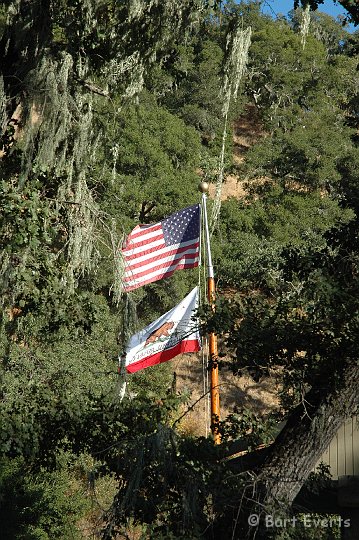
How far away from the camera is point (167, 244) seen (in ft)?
35.8

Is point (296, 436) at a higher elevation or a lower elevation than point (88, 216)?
lower

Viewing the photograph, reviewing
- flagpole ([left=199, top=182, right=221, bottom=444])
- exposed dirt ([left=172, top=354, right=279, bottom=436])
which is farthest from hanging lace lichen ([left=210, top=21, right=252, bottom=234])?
exposed dirt ([left=172, top=354, right=279, bottom=436])

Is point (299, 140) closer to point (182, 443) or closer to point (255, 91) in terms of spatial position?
point (255, 91)

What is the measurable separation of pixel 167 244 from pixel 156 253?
0.63ft

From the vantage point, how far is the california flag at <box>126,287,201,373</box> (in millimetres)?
10609

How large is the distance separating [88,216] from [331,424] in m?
2.55

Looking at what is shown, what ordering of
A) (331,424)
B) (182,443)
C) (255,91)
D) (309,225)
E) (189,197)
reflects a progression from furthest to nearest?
(255,91) → (309,225) → (189,197) → (182,443) → (331,424)

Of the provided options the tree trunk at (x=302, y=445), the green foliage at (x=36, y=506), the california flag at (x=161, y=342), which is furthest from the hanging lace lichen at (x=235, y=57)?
the green foliage at (x=36, y=506)

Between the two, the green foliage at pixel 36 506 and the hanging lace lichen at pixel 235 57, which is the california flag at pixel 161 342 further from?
the hanging lace lichen at pixel 235 57

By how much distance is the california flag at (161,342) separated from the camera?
1061cm

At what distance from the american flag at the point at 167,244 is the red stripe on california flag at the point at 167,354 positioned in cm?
88

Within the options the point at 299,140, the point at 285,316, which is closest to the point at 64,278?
the point at 285,316

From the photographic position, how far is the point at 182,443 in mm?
6754

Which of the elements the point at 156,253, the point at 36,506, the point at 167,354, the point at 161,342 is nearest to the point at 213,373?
the point at 161,342
